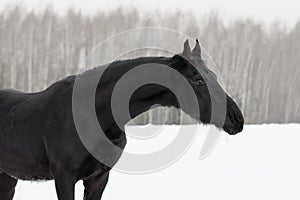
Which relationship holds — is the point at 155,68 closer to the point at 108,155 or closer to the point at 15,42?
the point at 108,155

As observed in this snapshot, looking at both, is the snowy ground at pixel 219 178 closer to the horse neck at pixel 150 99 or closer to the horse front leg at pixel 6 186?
the horse front leg at pixel 6 186

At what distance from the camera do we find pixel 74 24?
1316cm

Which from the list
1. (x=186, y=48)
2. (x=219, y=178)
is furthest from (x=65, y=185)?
(x=219, y=178)

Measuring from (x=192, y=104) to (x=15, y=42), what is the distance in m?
11.4

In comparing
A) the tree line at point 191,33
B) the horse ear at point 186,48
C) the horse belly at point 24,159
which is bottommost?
the tree line at point 191,33

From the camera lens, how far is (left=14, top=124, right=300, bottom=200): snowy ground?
4672 millimetres

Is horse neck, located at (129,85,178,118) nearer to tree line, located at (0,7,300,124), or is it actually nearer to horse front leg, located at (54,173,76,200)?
horse front leg, located at (54,173,76,200)

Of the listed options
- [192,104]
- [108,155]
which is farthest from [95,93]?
[192,104]

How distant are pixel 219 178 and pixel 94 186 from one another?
110 inches

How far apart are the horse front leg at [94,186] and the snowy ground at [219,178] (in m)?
1.82

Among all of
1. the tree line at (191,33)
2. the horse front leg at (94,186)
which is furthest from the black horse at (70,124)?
the tree line at (191,33)

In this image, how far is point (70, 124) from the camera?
8.21 ft

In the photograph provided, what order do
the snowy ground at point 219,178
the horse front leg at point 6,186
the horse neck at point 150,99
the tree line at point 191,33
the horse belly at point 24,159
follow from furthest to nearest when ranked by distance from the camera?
the tree line at point 191,33, the snowy ground at point 219,178, the horse front leg at point 6,186, the horse belly at point 24,159, the horse neck at point 150,99

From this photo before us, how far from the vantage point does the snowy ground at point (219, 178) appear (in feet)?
15.3
